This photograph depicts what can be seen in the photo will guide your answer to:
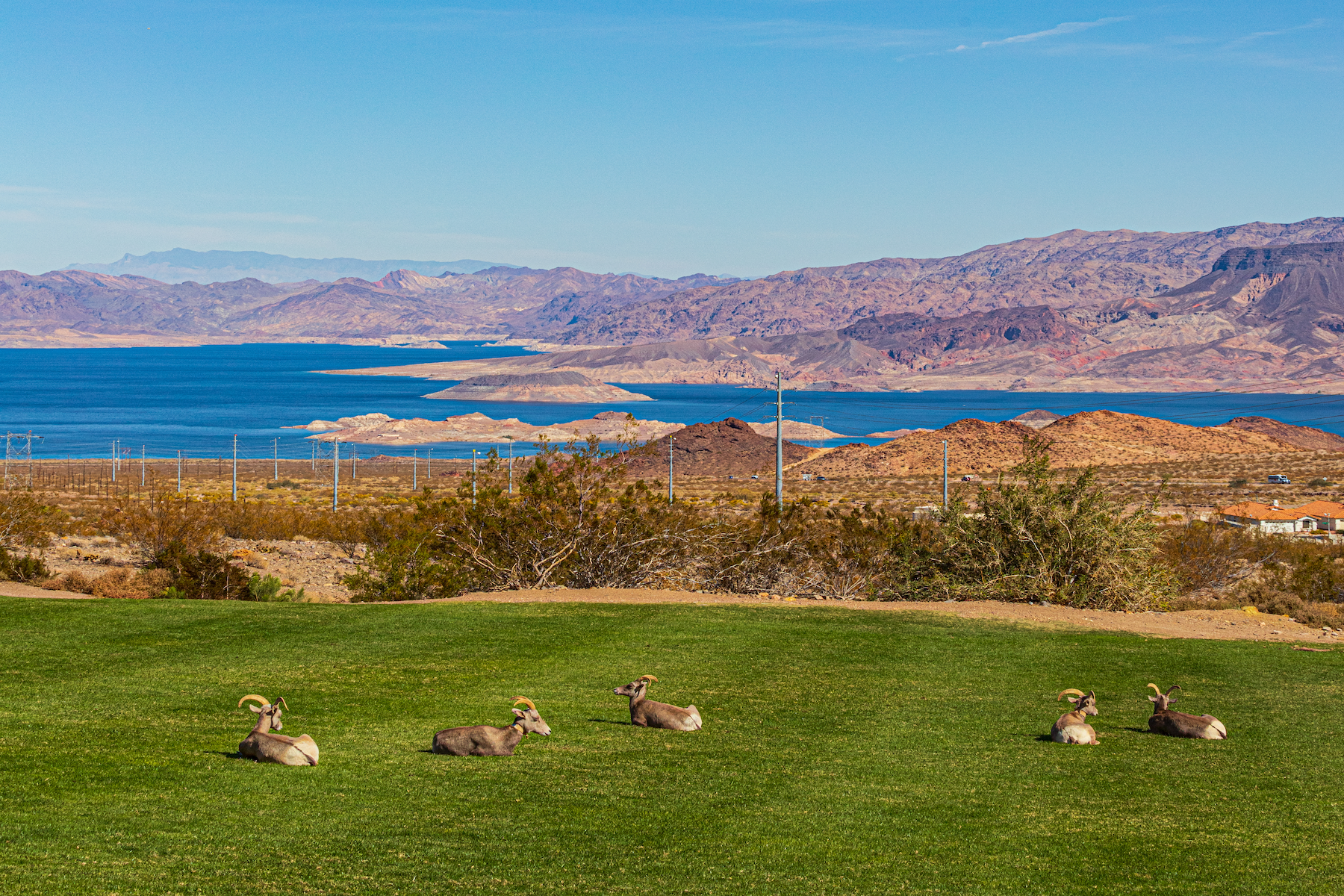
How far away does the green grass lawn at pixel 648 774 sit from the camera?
6570 millimetres

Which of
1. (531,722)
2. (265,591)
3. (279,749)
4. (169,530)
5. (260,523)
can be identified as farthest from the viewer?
(260,523)

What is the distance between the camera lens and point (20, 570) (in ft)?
80.1

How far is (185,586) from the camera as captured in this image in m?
23.5

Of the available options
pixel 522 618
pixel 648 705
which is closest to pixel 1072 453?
pixel 522 618

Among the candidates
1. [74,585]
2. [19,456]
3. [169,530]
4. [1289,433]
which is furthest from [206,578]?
[1289,433]

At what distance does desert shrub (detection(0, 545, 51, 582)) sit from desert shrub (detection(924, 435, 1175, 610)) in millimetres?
18115

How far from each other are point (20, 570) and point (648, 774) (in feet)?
67.5

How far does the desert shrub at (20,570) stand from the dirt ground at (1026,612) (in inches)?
94.8

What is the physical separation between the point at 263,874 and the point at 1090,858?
4.65 m

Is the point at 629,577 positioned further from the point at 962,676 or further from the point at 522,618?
the point at 962,676

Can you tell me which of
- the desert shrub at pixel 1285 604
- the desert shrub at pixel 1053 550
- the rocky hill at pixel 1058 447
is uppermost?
the desert shrub at pixel 1053 550

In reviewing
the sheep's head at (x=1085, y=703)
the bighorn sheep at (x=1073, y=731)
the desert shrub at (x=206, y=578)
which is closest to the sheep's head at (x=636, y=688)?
the bighorn sheep at (x=1073, y=731)

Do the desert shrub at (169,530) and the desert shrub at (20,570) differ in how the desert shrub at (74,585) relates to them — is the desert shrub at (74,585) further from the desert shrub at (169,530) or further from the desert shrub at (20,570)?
the desert shrub at (169,530)

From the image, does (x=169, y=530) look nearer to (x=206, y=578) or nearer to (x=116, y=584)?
(x=206, y=578)
